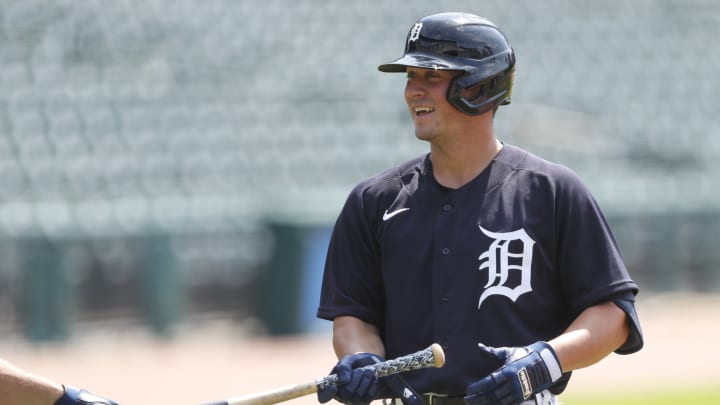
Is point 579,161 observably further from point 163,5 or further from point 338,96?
point 163,5

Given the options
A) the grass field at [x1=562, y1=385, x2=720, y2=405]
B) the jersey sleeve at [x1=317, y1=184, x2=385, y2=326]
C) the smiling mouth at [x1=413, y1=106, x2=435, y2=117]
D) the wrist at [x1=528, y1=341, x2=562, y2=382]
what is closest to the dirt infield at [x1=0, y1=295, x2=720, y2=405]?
the grass field at [x1=562, y1=385, x2=720, y2=405]

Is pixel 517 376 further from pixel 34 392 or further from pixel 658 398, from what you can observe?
pixel 658 398

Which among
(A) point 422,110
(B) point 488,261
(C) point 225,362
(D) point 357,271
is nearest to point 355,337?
(D) point 357,271

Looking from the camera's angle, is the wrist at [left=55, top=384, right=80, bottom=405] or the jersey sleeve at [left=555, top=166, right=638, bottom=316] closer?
the jersey sleeve at [left=555, top=166, right=638, bottom=316]

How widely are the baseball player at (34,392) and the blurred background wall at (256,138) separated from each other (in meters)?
7.14

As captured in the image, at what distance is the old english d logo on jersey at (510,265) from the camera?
3576 millimetres

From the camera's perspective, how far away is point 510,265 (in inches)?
141

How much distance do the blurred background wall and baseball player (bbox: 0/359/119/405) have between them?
714 cm

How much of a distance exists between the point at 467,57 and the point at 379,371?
99 cm

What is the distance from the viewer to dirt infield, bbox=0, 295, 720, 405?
9383mm

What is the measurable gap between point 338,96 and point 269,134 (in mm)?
1390

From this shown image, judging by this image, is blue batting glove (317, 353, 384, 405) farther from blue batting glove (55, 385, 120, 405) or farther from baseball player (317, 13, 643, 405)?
blue batting glove (55, 385, 120, 405)

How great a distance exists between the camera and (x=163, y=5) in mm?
14453

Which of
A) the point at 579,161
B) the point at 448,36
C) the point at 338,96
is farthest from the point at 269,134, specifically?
the point at 448,36
